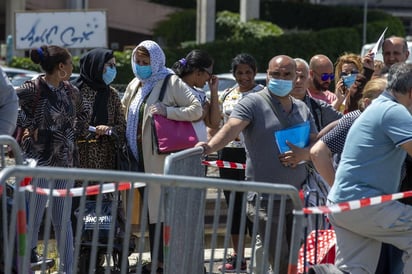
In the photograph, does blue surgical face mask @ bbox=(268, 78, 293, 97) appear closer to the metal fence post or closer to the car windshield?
the metal fence post

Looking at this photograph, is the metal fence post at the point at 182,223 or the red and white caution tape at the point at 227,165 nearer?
the metal fence post at the point at 182,223

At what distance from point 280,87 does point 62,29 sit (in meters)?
18.4

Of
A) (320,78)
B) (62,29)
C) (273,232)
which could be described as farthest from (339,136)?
(62,29)

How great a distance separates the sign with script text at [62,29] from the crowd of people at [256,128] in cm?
1521

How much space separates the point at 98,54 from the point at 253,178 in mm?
2013

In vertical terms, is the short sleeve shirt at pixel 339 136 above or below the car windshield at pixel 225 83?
above

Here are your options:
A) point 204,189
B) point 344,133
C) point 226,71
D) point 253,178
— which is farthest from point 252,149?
point 226,71

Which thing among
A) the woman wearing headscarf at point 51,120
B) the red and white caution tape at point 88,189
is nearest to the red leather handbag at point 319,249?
the red and white caution tape at point 88,189

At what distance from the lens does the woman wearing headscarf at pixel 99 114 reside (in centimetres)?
858

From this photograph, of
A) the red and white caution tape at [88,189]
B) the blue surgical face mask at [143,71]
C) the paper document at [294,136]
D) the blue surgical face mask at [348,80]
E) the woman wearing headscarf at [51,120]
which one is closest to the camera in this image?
the red and white caution tape at [88,189]

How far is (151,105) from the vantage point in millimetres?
8398

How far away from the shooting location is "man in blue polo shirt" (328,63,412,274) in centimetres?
615

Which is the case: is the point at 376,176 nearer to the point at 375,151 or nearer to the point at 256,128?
the point at 375,151

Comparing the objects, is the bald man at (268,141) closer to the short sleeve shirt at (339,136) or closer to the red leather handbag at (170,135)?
the short sleeve shirt at (339,136)
